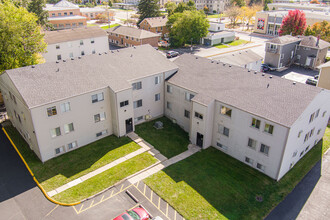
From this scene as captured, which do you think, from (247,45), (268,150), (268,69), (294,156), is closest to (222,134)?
(268,150)

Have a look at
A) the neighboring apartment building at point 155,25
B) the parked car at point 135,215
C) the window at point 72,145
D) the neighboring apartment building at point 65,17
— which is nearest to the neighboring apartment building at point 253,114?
the parked car at point 135,215

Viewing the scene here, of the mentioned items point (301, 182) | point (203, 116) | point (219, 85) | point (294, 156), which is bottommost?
point (301, 182)

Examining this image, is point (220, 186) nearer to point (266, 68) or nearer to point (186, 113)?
point (186, 113)

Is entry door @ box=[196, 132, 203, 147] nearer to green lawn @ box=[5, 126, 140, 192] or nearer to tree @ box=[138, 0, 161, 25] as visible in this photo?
green lawn @ box=[5, 126, 140, 192]

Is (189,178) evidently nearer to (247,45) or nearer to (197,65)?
(197,65)

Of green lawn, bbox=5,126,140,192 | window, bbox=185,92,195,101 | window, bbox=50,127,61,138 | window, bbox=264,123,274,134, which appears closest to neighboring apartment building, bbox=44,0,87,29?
green lawn, bbox=5,126,140,192

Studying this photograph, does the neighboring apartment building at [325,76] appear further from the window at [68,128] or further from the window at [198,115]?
the window at [68,128]

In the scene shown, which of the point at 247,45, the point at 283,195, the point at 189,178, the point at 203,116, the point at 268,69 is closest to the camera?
the point at 283,195
